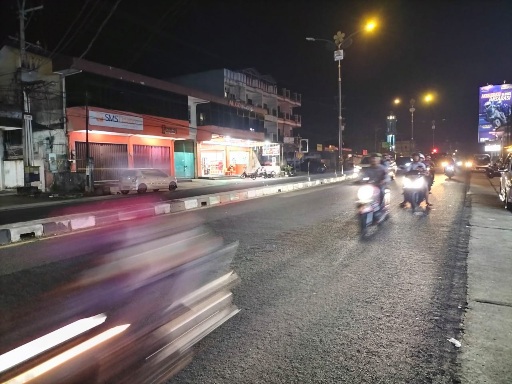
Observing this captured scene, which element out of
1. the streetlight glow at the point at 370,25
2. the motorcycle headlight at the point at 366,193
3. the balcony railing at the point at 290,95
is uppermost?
the balcony railing at the point at 290,95

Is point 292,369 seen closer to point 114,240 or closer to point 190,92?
point 114,240

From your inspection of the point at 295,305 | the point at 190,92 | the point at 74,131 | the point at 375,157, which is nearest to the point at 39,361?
the point at 295,305

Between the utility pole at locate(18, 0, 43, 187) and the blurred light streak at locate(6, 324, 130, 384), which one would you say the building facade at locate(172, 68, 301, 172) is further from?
the blurred light streak at locate(6, 324, 130, 384)

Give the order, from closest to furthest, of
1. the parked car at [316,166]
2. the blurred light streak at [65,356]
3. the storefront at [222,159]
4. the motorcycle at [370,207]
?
the blurred light streak at [65,356], the motorcycle at [370,207], the storefront at [222,159], the parked car at [316,166]

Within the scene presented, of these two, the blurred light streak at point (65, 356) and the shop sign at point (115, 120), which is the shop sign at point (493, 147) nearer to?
the shop sign at point (115, 120)

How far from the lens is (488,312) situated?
411 cm

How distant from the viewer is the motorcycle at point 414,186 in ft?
40.9

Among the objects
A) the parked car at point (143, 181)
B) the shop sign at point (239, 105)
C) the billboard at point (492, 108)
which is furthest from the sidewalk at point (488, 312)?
the billboard at point (492, 108)

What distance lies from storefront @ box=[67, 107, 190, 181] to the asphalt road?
18.1m

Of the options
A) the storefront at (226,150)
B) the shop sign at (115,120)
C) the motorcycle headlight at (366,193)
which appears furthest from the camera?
the storefront at (226,150)

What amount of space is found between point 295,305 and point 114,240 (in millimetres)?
5130

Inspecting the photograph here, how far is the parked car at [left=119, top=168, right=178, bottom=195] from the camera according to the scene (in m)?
22.6

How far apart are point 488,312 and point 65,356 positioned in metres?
4.18

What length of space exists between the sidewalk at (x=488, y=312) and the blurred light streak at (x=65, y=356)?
3017 millimetres
